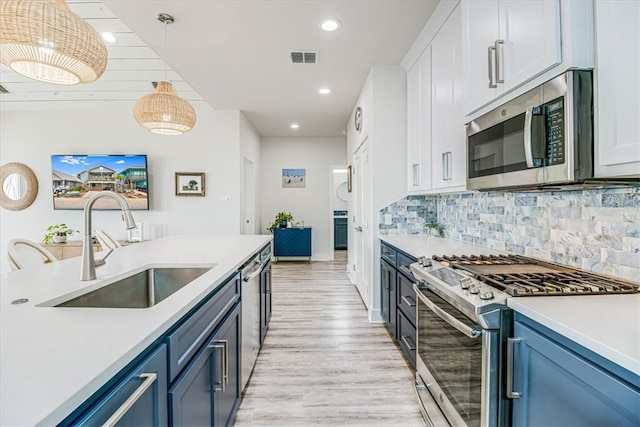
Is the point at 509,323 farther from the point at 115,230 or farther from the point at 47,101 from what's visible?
the point at 47,101

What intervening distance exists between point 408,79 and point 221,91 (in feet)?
8.01

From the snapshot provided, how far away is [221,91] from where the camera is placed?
4309mm

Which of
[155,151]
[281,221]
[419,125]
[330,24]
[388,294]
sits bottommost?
[388,294]

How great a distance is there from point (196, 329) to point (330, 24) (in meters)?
2.51

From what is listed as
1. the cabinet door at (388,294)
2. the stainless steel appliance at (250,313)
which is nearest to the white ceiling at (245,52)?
the stainless steel appliance at (250,313)

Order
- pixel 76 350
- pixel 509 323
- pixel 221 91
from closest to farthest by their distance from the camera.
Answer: pixel 76 350, pixel 509 323, pixel 221 91

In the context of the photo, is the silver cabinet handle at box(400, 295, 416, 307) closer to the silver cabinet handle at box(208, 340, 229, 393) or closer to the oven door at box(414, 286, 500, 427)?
the oven door at box(414, 286, 500, 427)

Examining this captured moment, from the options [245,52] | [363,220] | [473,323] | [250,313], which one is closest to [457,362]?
[473,323]

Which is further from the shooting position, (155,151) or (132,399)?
(155,151)

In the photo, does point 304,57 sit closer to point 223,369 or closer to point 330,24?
point 330,24

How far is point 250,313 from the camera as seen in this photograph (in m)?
2.20

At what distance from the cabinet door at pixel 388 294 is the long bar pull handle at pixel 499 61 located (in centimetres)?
166

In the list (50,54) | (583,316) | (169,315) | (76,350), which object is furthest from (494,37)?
(50,54)

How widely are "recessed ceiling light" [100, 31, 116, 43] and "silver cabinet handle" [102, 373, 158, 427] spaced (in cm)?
383
